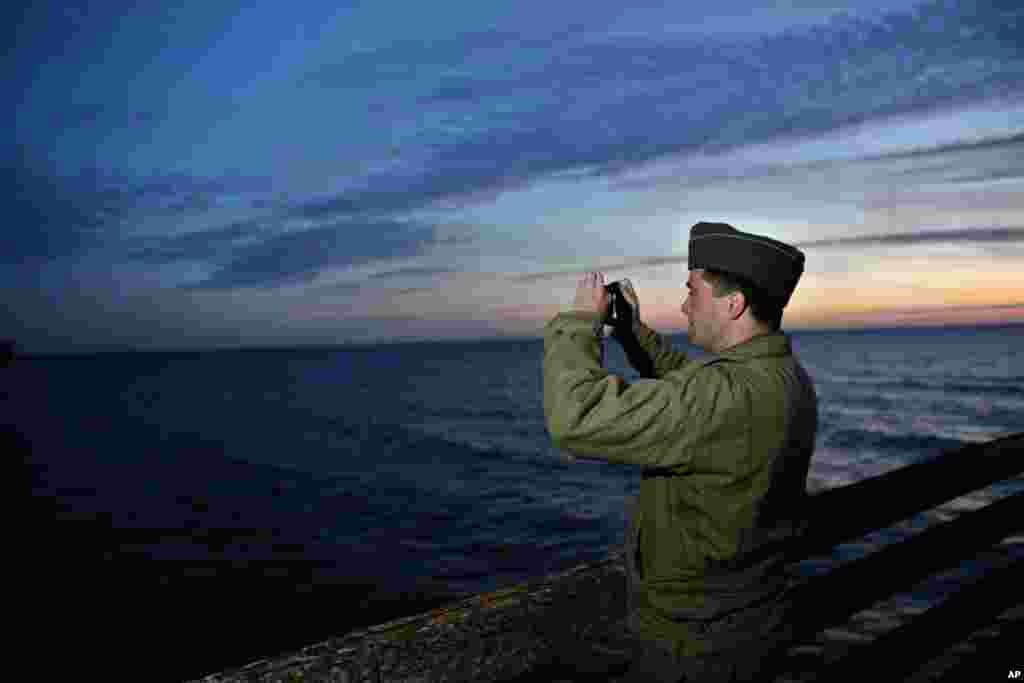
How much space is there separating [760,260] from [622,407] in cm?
74

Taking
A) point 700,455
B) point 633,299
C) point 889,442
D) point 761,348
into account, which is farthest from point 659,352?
point 889,442

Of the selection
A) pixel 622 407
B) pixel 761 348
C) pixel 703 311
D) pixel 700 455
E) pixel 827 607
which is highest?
pixel 703 311

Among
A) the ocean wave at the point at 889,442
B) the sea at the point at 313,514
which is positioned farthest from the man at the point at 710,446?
the ocean wave at the point at 889,442

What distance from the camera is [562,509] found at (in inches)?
893

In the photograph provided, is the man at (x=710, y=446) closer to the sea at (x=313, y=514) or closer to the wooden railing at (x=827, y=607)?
the wooden railing at (x=827, y=607)

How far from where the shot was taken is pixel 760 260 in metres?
1.95

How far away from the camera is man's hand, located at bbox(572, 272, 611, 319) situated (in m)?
1.87

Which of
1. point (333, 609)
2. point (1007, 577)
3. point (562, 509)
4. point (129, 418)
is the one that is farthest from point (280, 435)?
point (1007, 577)

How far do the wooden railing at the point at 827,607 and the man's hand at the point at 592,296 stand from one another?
907mm

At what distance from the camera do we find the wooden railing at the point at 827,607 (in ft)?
6.04

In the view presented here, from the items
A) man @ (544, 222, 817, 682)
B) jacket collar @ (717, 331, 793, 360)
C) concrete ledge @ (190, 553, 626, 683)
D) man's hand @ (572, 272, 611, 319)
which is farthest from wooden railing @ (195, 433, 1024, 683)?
man's hand @ (572, 272, 611, 319)

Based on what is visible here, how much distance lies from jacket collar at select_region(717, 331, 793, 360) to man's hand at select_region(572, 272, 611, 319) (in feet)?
1.26

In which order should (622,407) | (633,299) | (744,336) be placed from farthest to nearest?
(633,299) < (744,336) < (622,407)

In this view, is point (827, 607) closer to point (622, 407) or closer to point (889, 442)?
point (622, 407)
